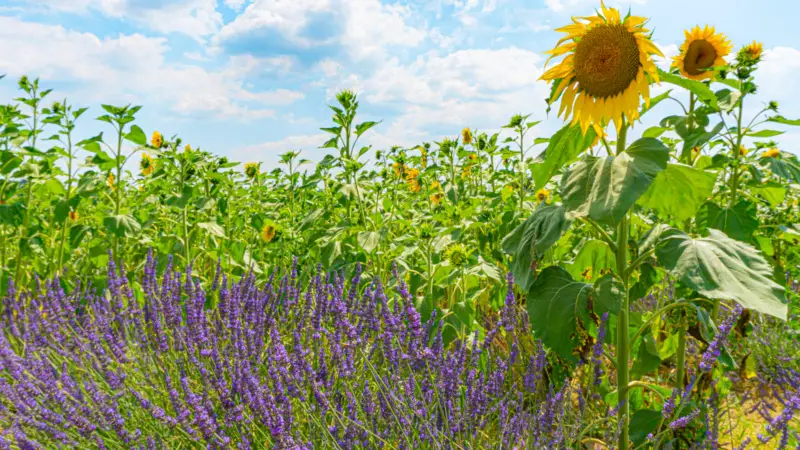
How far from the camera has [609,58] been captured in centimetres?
180

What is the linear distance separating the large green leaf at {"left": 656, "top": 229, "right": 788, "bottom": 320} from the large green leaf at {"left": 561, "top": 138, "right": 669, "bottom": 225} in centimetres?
22

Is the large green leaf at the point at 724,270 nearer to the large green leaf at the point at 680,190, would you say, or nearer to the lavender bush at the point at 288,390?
the large green leaf at the point at 680,190

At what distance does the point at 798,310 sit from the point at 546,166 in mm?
2012

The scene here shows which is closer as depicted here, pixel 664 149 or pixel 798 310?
pixel 664 149

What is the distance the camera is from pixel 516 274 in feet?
5.57

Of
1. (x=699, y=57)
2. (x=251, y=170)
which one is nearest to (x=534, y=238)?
(x=699, y=57)

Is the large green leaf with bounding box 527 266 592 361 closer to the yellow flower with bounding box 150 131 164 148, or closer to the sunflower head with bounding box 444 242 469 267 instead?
the sunflower head with bounding box 444 242 469 267

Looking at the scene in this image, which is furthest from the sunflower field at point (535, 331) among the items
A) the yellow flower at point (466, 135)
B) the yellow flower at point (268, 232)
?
the yellow flower at point (466, 135)

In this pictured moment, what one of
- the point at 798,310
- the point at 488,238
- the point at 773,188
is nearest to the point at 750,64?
the point at 773,188

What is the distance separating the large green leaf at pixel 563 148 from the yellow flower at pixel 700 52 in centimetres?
112

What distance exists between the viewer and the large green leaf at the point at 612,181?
1.42 metres

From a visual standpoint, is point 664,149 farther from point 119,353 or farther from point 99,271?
point 99,271

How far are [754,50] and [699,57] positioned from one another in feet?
0.93

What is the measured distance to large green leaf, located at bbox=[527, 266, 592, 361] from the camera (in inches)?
67.1
